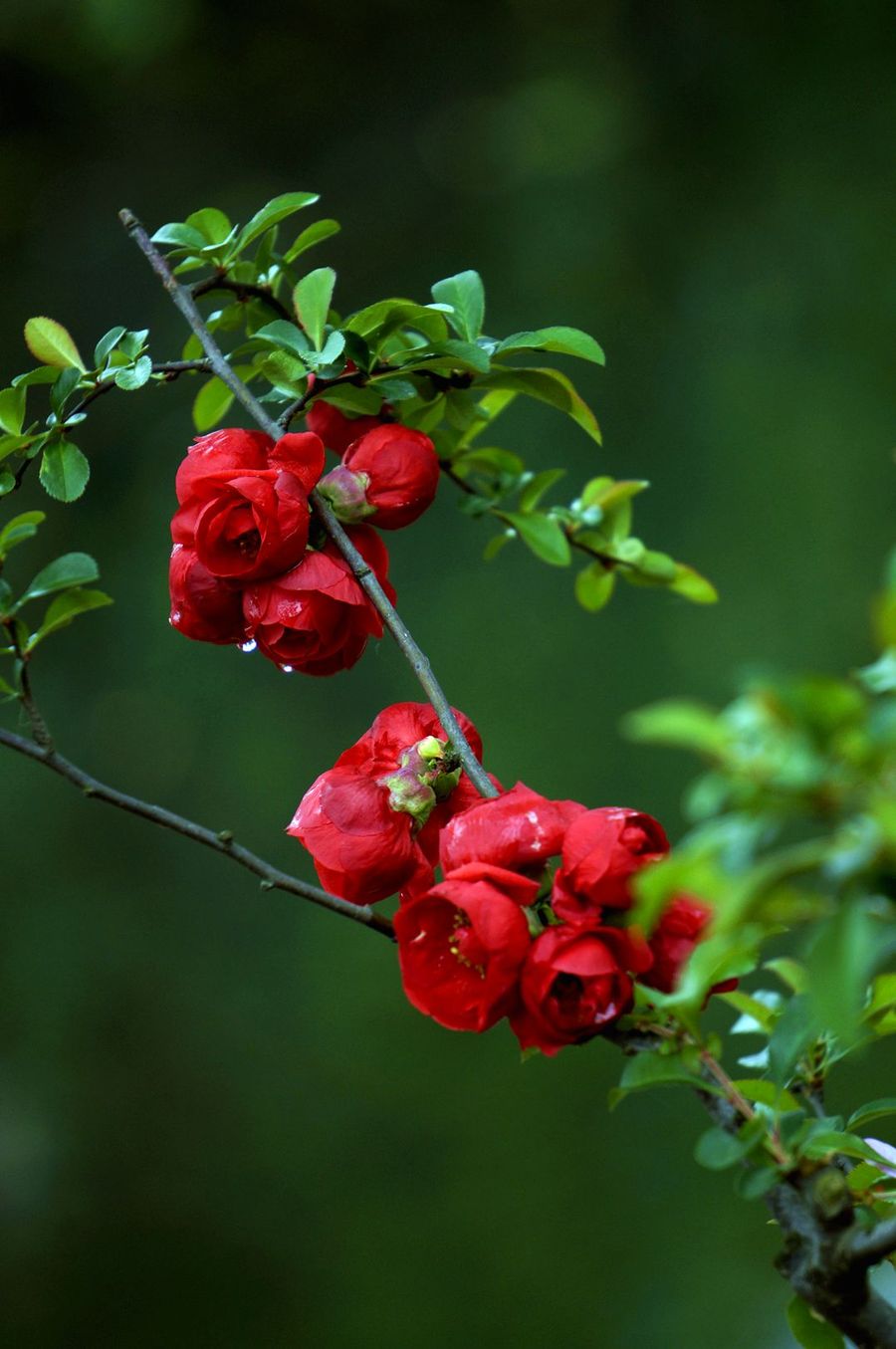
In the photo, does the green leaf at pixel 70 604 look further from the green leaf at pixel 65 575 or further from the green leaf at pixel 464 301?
the green leaf at pixel 464 301

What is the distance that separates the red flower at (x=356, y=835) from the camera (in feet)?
1.38

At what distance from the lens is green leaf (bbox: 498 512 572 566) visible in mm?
584

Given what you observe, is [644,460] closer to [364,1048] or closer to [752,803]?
[364,1048]

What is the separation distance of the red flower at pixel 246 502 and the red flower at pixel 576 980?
17 centimetres

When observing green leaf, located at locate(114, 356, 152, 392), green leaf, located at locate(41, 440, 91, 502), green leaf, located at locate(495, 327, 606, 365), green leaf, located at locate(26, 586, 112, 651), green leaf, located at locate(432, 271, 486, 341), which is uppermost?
green leaf, located at locate(114, 356, 152, 392)

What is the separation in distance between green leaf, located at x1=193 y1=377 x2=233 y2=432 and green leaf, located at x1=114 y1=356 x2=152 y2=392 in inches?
4.5

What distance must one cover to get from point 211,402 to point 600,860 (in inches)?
13.7

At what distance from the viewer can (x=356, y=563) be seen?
460 millimetres

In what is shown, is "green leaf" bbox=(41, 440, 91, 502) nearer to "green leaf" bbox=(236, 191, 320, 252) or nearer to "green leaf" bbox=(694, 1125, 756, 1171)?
"green leaf" bbox=(236, 191, 320, 252)

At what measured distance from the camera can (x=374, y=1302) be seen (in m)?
1.40

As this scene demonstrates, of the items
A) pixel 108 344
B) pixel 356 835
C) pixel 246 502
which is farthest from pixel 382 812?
pixel 108 344

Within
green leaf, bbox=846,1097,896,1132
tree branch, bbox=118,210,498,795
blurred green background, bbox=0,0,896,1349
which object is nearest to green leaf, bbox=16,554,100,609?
tree branch, bbox=118,210,498,795

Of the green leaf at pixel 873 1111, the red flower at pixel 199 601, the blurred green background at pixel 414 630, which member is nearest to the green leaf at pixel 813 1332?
the green leaf at pixel 873 1111

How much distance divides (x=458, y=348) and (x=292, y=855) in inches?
43.3
